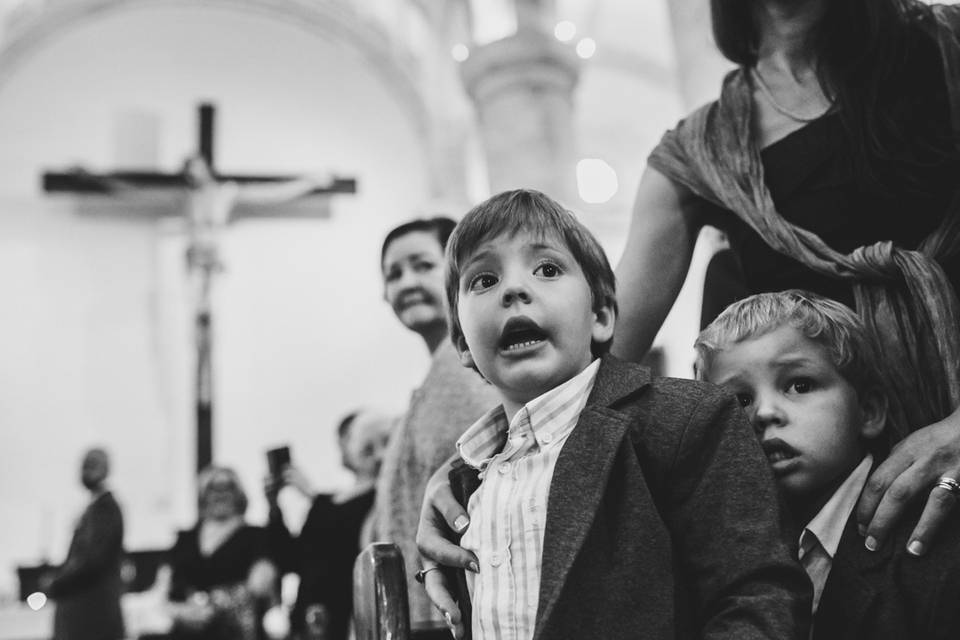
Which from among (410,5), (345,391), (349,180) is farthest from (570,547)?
(410,5)

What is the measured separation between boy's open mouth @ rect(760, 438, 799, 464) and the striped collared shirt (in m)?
0.25

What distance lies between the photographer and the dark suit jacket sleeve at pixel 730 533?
1.21 m

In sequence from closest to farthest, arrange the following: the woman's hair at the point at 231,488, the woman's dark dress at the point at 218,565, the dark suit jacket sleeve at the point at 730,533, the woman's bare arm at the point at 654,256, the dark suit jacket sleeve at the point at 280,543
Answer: the dark suit jacket sleeve at the point at 730,533, the woman's bare arm at the point at 654,256, the dark suit jacket sleeve at the point at 280,543, the woman's dark dress at the point at 218,565, the woman's hair at the point at 231,488

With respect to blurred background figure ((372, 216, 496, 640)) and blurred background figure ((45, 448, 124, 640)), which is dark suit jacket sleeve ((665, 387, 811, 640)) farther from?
blurred background figure ((45, 448, 124, 640))

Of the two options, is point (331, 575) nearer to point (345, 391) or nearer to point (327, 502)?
point (327, 502)

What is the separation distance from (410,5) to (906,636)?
12.0 m

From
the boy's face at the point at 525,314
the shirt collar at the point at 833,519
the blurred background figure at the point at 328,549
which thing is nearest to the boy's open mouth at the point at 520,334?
the boy's face at the point at 525,314

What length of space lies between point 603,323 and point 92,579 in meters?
4.44

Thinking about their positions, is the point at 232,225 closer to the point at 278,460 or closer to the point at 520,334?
the point at 278,460

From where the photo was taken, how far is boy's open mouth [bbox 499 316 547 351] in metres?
1.42

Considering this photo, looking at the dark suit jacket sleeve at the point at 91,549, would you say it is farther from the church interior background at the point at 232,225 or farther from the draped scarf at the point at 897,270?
the church interior background at the point at 232,225

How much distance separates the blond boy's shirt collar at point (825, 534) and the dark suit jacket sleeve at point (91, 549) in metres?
4.49

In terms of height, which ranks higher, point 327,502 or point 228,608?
point 327,502

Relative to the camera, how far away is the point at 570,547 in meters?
1.24
